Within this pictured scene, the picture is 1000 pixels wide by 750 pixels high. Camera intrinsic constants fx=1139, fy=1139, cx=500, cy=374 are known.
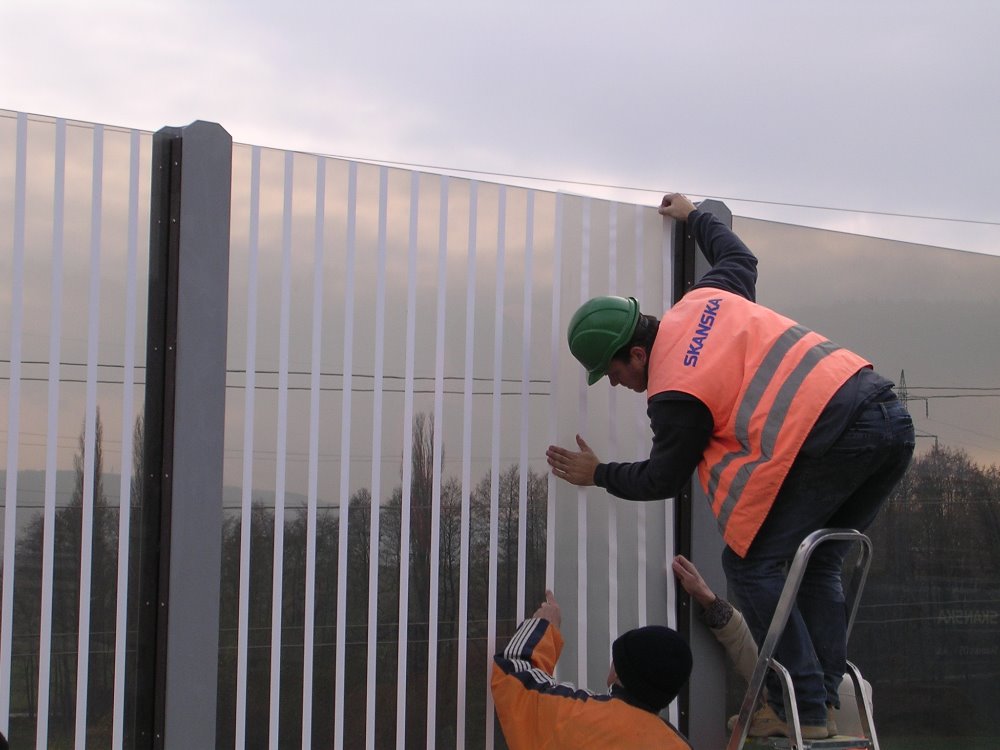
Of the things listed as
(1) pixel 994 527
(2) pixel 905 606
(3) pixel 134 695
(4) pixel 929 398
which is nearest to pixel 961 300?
(4) pixel 929 398

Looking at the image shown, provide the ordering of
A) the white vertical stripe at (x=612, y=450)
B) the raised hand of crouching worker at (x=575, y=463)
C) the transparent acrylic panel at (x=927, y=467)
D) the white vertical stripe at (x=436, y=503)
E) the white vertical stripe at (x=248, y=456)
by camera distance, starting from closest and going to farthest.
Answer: the white vertical stripe at (x=248, y=456)
the white vertical stripe at (x=436, y=503)
the raised hand of crouching worker at (x=575, y=463)
the white vertical stripe at (x=612, y=450)
the transparent acrylic panel at (x=927, y=467)

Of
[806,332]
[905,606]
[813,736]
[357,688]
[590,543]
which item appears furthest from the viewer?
[905,606]

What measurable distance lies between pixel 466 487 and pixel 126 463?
1.01 meters

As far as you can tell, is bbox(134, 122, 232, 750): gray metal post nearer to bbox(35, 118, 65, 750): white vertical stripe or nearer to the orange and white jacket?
bbox(35, 118, 65, 750): white vertical stripe

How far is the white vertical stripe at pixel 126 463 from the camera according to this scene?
3074mm

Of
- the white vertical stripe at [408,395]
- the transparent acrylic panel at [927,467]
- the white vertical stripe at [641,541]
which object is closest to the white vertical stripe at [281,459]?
the white vertical stripe at [408,395]

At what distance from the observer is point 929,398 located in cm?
467

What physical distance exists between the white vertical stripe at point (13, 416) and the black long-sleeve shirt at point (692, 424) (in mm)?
1669

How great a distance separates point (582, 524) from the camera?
3719 mm

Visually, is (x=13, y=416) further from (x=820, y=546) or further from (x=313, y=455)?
(x=820, y=546)

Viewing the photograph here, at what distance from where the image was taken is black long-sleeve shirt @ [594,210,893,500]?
9.75 feet

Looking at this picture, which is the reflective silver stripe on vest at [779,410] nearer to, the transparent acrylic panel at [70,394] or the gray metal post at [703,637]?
the gray metal post at [703,637]

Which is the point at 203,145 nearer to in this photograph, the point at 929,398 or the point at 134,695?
the point at 134,695

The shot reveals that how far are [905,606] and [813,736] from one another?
175 centimetres
